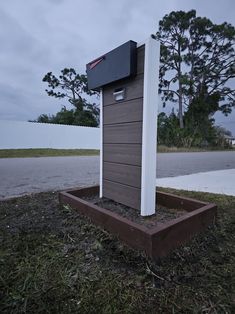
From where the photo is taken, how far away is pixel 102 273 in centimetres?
120

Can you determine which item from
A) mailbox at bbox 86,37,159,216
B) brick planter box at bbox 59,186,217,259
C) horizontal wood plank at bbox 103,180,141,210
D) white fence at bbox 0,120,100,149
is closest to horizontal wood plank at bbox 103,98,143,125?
mailbox at bbox 86,37,159,216

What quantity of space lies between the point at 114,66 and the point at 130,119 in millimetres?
491

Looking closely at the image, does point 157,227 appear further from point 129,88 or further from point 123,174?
point 129,88

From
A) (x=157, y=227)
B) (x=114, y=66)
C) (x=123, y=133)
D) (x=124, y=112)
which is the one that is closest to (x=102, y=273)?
(x=157, y=227)

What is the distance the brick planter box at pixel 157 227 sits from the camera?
128 centimetres

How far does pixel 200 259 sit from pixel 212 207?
567 mm

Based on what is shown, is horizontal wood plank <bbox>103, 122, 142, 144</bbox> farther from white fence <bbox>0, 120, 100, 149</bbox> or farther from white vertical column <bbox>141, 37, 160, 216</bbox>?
white fence <bbox>0, 120, 100, 149</bbox>

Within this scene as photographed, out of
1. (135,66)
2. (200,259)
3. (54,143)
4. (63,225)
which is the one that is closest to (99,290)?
(200,259)

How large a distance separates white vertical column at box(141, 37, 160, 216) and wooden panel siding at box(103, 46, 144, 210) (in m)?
0.06

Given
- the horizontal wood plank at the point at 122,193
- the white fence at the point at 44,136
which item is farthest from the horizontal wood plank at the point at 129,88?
the white fence at the point at 44,136

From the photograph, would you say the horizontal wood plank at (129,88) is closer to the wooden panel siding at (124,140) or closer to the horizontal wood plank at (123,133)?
the wooden panel siding at (124,140)

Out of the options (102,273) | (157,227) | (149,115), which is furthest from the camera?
(149,115)

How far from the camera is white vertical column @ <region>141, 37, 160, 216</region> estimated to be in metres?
1.67

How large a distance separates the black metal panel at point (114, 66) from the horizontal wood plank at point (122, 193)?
3.18 ft
